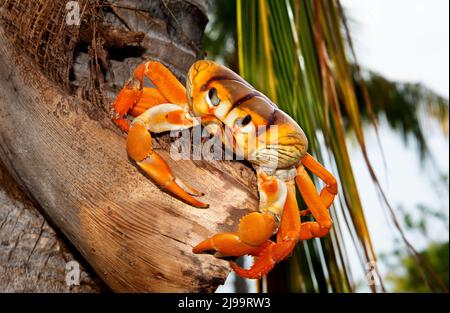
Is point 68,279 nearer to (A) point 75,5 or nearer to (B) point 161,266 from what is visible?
(B) point 161,266

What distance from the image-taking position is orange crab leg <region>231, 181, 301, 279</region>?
1243mm

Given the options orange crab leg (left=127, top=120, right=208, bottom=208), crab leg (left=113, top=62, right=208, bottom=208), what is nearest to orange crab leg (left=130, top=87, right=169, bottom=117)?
crab leg (left=113, top=62, right=208, bottom=208)

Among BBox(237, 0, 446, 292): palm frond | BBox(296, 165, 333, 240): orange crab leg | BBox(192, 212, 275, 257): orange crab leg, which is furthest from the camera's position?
BBox(237, 0, 446, 292): palm frond

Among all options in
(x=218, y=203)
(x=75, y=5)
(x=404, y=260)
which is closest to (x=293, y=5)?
(x=75, y=5)

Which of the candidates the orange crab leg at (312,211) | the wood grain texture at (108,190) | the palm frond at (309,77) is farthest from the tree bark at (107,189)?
the palm frond at (309,77)

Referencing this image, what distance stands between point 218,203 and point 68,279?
0.49 meters

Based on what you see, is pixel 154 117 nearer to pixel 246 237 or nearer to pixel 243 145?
pixel 243 145

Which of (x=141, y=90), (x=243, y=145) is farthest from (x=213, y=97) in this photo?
(x=141, y=90)

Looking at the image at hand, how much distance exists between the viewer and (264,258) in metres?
1.26

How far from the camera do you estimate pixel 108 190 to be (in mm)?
1283

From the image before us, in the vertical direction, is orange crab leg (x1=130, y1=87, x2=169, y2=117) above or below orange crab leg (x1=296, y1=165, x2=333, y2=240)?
above

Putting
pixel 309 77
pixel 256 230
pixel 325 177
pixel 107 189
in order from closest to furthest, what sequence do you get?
1. pixel 256 230
2. pixel 107 189
3. pixel 325 177
4. pixel 309 77

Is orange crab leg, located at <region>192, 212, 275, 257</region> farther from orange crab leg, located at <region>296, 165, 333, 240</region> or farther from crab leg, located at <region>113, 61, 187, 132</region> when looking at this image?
crab leg, located at <region>113, 61, 187, 132</region>

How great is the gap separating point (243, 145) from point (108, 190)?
0.31 meters
